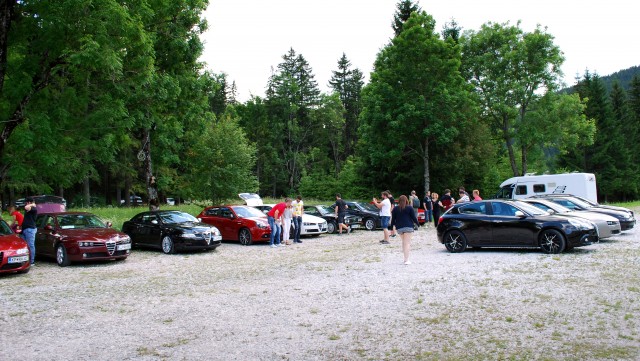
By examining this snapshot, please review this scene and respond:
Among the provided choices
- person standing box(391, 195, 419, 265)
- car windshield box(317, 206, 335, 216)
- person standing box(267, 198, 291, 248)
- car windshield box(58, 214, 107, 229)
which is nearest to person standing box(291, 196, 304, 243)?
person standing box(267, 198, 291, 248)

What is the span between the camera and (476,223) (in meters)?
13.9

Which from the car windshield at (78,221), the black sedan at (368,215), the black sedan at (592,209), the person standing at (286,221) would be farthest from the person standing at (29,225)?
the black sedan at (592,209)

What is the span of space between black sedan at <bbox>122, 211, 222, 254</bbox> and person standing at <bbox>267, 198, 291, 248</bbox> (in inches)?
84.6

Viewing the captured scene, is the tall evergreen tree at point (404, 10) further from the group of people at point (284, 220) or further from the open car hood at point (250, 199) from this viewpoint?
the group of people at point (284, 220)

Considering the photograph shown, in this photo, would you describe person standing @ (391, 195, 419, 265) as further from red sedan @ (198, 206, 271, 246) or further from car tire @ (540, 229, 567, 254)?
red sedan @ (198, 206, 271, 246)

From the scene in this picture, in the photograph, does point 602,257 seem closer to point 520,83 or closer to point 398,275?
point 398,275

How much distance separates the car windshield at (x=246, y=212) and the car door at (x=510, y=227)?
31.8 feet

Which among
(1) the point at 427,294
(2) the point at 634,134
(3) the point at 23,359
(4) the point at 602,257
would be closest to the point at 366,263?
(1) the point at 427,294

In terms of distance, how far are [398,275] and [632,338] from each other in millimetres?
5184

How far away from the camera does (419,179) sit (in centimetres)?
3981

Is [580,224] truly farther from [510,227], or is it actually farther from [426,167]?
[426,167]

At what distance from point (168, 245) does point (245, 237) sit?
3471 millimetres

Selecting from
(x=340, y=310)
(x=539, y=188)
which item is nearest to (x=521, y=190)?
(x=539, y=188)

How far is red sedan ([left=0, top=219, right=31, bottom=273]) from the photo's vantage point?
11.6 meters
